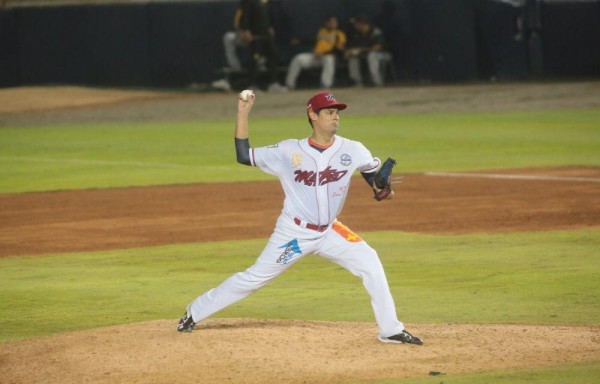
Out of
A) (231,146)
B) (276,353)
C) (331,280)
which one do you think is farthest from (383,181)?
(231,146)

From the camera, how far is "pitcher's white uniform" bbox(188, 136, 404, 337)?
8.68 metres

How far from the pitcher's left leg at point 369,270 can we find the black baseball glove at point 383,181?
33 centimetres

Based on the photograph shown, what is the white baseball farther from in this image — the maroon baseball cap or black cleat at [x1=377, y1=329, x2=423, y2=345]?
black cleat at [x1=377, y1=329, x2=423, y2=345]

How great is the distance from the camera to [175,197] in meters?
18.2

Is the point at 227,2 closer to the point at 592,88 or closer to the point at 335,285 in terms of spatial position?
the point at 592,88

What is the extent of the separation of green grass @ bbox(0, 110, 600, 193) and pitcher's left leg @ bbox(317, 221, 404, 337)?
11371mm

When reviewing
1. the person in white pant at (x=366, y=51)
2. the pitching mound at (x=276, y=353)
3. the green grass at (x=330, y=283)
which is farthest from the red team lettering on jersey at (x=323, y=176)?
the person in white pant at (x=366, y=51)

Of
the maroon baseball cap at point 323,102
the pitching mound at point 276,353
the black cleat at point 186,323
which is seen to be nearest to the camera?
the pitching mound at point 276,353

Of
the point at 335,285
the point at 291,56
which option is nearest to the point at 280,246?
the point at 335,285

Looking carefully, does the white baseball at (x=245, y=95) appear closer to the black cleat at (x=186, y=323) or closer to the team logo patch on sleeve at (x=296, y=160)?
the team logo patch on sleeve at (x=296, y=160)

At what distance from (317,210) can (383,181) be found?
462mm

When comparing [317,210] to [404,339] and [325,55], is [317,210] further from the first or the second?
[325,55]

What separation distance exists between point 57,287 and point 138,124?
16962mm

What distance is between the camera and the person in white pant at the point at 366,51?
32094 mm
